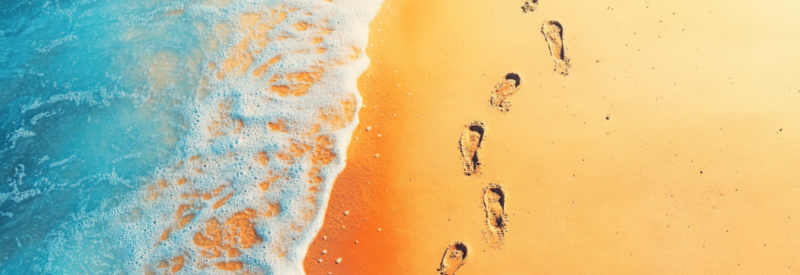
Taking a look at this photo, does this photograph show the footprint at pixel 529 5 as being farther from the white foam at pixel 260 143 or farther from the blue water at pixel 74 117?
the blue water at pixel 74 117

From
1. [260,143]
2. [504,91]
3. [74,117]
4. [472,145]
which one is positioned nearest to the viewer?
[472,145]

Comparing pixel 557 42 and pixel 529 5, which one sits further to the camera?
pixel 529 5

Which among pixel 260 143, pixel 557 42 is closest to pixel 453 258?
pixel 260 143

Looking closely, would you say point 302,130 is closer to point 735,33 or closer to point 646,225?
point 646,225

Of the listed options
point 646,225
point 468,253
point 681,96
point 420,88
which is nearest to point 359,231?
point 468,253

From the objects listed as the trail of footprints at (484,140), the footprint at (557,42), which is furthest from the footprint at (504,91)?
the footprint at (557,42)

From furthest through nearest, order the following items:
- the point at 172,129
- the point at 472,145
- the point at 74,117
Result: the point at 74,117 < the point at 172,129 < the point at 472,145

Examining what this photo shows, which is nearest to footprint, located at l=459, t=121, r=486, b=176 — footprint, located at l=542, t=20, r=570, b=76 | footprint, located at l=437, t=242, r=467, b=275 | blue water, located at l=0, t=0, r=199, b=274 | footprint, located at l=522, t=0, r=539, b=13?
footprint, located at l=437, t=242, r=467, b=275

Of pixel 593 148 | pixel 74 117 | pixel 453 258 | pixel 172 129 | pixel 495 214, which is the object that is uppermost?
pixel 593 148

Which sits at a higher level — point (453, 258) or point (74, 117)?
point (453, 258)

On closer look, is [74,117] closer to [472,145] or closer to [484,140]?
[472,145]
